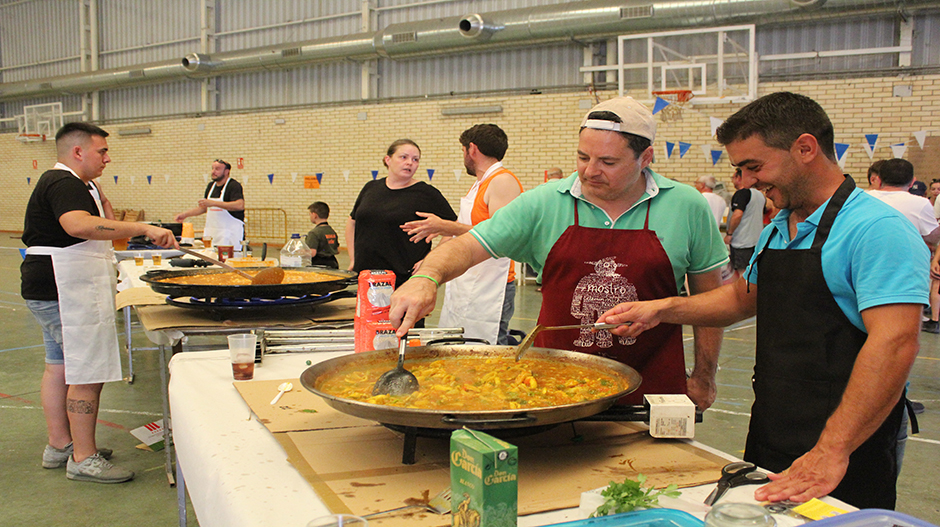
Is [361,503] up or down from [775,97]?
down

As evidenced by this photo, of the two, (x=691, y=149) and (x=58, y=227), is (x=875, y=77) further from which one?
(x=58, y=227)

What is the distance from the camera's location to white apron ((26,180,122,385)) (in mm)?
3322

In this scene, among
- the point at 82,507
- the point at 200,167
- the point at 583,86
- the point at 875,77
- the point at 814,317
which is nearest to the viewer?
the point at 814,317

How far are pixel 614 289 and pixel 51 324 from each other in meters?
2.86

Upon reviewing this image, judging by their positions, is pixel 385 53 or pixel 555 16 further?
pixel 385 53

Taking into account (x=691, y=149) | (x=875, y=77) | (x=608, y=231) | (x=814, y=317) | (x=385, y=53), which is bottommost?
(x=814, y=317)

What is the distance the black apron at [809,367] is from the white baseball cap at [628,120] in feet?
1.65

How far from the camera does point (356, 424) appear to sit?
5.50ft

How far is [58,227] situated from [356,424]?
2452 millimetres

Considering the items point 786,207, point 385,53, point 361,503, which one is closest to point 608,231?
point 786,207

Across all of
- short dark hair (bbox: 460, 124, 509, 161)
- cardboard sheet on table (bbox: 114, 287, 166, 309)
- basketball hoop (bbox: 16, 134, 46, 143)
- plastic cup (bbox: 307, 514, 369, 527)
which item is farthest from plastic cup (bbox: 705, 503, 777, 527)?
basketball hoop (bbox: 16, 134, 46, 143)

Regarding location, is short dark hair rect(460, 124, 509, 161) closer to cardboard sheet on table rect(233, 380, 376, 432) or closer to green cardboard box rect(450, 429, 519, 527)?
cardboard sheet on table rect(233, 380, 376, 432)

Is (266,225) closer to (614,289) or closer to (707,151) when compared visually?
(707,151)

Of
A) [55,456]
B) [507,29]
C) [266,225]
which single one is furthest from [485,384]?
[266,225]
